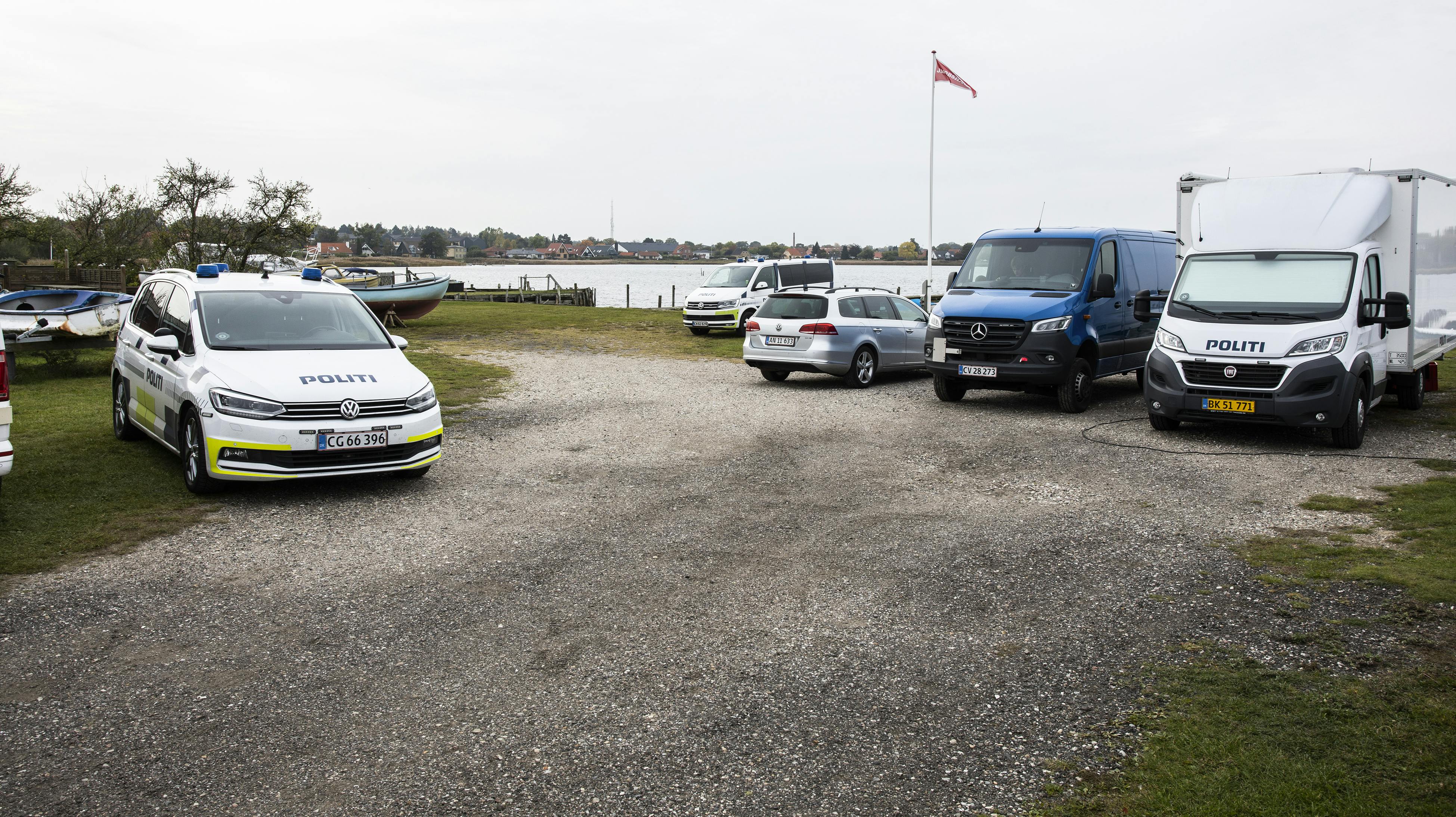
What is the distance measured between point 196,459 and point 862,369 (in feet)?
34.0

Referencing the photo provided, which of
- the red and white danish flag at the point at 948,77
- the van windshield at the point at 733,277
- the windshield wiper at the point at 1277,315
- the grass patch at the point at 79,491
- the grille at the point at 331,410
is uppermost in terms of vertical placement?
the red and white danish flag at the point at 948,77

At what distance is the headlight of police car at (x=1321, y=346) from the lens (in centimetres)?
1045

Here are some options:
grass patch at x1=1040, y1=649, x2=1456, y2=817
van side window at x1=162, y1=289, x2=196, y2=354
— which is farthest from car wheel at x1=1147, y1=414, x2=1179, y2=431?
van side window at x1=162, y1=289, x2=196, y2=354

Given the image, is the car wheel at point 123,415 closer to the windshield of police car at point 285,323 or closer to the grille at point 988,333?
the windshield of police car at point 285,323

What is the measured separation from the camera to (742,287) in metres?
27.5

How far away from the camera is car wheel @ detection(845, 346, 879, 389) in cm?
1619

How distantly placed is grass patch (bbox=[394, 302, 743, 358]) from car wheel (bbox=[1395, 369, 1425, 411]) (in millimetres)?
12251

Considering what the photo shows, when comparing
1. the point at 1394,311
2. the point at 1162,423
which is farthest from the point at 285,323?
the point at 1394,311

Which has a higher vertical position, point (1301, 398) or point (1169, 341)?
point (1169, 341)

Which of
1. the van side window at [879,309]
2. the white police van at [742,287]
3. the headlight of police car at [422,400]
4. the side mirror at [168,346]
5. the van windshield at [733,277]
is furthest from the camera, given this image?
the van windshield at [733,277]

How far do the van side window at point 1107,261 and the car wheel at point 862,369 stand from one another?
385cm

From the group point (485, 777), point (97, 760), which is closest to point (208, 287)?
point (97, 760)

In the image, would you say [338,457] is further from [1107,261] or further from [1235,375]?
[1107,261]

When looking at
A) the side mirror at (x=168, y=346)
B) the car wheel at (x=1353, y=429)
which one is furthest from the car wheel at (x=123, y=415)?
the car wheel at (x=1353, y=429)
